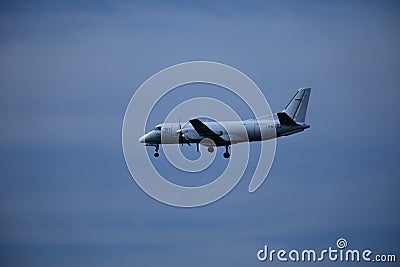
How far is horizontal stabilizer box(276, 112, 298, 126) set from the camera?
5972 centimetres

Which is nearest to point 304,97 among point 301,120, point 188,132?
point 301,120

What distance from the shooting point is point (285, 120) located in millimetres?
60344

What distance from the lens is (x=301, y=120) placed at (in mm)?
61406

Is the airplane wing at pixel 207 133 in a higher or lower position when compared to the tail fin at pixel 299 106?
lower

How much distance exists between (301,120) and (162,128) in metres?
6.86

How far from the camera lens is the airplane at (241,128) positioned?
61031 mm

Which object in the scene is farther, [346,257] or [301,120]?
[301,120]

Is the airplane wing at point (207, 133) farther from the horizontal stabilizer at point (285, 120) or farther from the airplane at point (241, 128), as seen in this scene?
the horizontal stabilizer at point (285, 120)

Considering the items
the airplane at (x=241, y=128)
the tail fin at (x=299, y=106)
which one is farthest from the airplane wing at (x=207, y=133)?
the tail fin at (x=299, y=106)

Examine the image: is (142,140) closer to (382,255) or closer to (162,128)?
(162,128)

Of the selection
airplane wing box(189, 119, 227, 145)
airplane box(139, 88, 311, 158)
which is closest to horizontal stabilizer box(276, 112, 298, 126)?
airplane box(139, 88, 311, 158)

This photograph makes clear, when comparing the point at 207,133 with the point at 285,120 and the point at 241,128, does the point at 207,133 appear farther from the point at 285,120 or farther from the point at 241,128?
the point at 285,120

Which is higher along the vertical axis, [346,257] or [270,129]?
[270,129]

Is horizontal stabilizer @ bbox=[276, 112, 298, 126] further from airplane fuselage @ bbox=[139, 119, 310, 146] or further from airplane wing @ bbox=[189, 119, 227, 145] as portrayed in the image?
airplane wing @ bbox=[189, 119, 227, 145]
